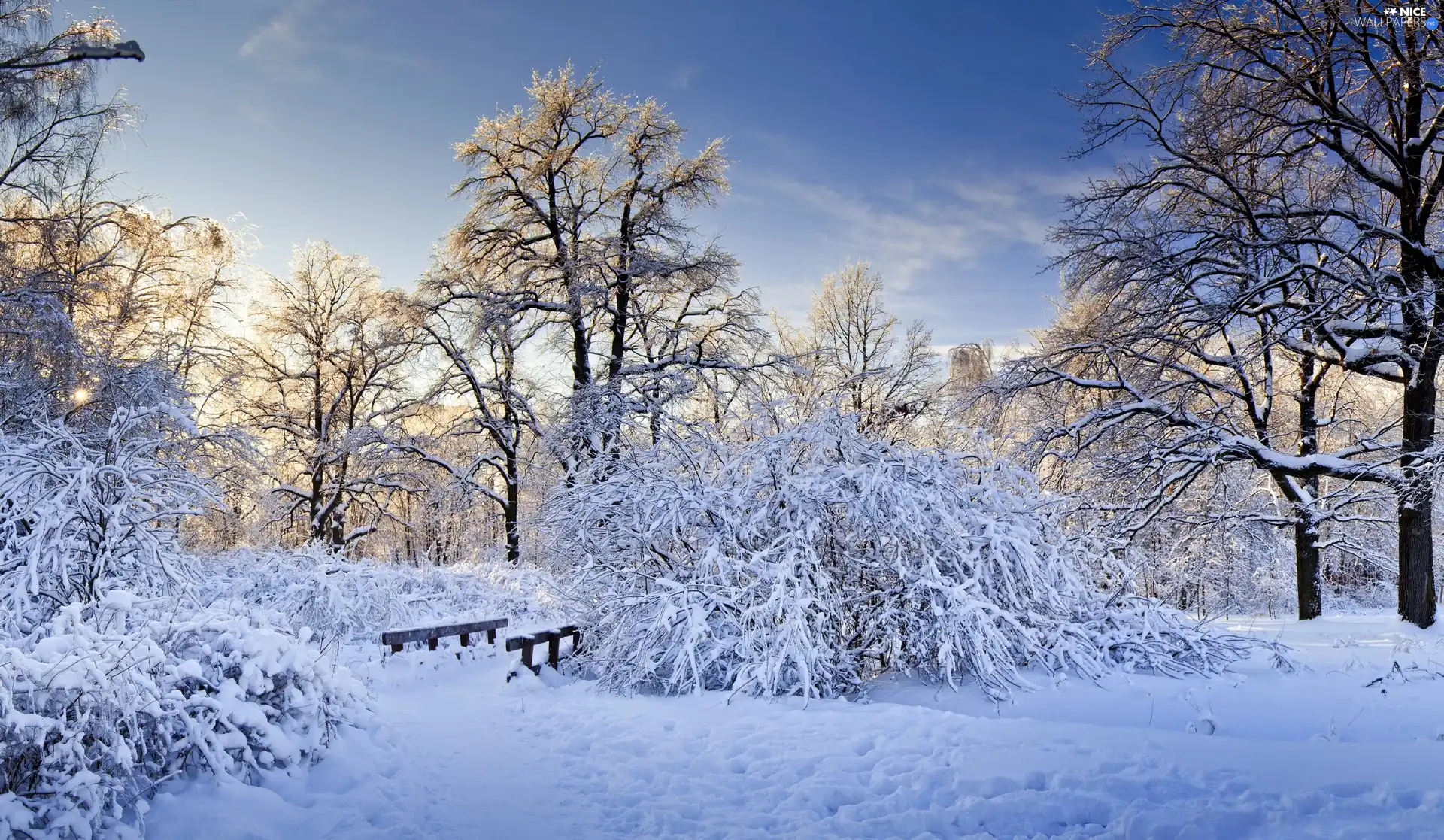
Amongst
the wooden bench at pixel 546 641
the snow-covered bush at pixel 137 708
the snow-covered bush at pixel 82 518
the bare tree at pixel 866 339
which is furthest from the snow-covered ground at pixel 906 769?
the bare tree at pixel 866 339

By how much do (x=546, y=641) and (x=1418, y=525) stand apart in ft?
36.8

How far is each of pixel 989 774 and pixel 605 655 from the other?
4834 millimetres

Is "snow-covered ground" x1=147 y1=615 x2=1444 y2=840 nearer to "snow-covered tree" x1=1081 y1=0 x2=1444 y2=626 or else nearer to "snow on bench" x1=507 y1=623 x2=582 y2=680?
Answer: "snow on bench" x1=507 y1=623 x2=582 y2=680

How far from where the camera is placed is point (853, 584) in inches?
305

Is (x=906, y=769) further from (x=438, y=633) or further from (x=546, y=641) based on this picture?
(x=438, y=633)

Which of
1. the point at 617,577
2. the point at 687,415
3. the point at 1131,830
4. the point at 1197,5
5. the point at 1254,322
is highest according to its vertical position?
the point at 1197,5

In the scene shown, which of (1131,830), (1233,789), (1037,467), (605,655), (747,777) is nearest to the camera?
(1131,830)

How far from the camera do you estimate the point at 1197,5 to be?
1025cm

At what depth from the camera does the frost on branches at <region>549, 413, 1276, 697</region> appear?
273 inches

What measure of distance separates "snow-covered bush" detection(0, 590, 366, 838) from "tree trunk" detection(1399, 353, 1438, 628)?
12166 millimetres

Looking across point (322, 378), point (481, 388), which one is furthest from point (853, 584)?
point (322, 378)

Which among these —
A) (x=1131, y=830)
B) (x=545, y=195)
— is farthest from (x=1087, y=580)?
(x=545, y=195)

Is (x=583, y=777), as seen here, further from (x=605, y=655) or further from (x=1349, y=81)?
(x=1349, y=81)

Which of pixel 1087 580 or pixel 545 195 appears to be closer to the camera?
pixel 1087 580
